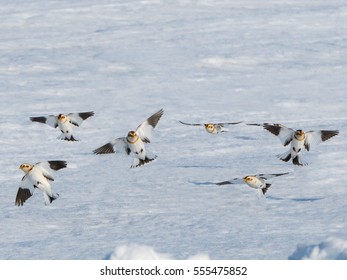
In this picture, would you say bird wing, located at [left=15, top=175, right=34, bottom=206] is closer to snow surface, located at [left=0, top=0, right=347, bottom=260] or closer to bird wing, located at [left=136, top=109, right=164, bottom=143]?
snow surface, located at [left=0, top=0, right=347, bottom=260]

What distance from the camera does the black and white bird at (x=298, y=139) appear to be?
8.38 metres

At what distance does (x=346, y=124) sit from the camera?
11.2m

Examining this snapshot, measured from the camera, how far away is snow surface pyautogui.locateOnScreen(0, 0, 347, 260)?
7.13 metres

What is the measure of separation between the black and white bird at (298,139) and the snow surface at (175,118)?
0.27 metres

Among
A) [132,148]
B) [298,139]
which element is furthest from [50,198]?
[298,139]

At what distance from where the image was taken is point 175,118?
11.9 m

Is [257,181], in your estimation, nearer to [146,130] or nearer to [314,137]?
[314,137]

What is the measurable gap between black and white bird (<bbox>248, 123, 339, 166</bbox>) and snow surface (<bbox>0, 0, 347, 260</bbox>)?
27 centimetres

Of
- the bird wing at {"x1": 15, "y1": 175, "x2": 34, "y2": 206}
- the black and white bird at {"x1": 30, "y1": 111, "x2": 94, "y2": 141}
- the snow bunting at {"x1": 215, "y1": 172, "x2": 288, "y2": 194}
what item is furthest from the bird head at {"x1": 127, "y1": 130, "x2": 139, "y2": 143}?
the black and white bird at {"x1": 30, "y1": 111, "x2": 94, "y2": 141}

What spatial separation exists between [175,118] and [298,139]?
12.1ft

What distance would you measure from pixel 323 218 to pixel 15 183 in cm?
325
